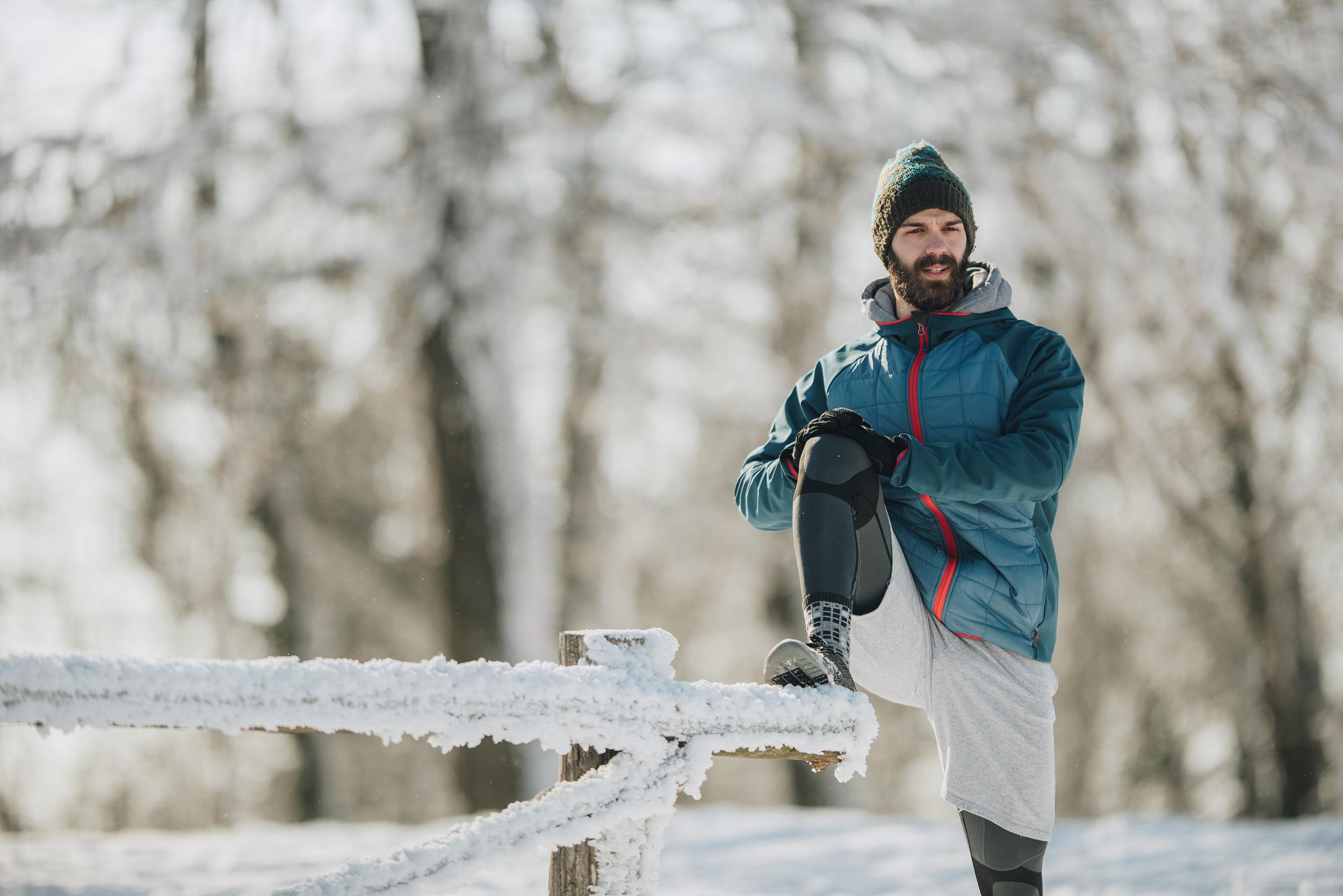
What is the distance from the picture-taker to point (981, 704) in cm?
214

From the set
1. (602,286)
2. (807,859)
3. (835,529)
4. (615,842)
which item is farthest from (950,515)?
(602,286)

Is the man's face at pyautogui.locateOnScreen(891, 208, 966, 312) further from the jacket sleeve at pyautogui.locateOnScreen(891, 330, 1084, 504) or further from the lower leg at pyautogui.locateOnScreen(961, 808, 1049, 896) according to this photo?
the lower leg at pyautogui.locateOnScreen(961, 808, 1049, 896)

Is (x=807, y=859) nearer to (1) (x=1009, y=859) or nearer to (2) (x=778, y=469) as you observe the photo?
(1) (x=1009, y=859)

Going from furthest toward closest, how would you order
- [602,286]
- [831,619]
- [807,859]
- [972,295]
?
[602,286], [807,859], [972,295], [831,619]

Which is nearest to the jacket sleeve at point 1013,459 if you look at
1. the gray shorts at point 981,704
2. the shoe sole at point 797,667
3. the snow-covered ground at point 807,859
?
the gray shorts at point 981,704

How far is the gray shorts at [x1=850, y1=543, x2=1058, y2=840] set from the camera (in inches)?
83.4

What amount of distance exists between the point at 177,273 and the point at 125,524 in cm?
437

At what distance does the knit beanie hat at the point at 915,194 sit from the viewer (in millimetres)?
→ 2307

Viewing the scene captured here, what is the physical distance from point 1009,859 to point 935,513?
646 mm

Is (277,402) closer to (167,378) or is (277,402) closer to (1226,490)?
(167,378)

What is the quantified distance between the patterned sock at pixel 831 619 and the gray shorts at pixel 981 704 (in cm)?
14

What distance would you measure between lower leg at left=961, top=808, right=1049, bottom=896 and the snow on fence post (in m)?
0.68

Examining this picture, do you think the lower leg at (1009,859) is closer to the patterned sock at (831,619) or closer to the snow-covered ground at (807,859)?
the patterned sock at (831,619)

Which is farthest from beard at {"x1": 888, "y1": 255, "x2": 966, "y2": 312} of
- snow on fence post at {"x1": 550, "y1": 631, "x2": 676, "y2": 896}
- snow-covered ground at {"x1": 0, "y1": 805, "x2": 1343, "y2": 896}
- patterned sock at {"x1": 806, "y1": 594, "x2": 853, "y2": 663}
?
snow-covered ground at {"x1": 0, "y1": 805, "x2": 1343, "y2": 896}
